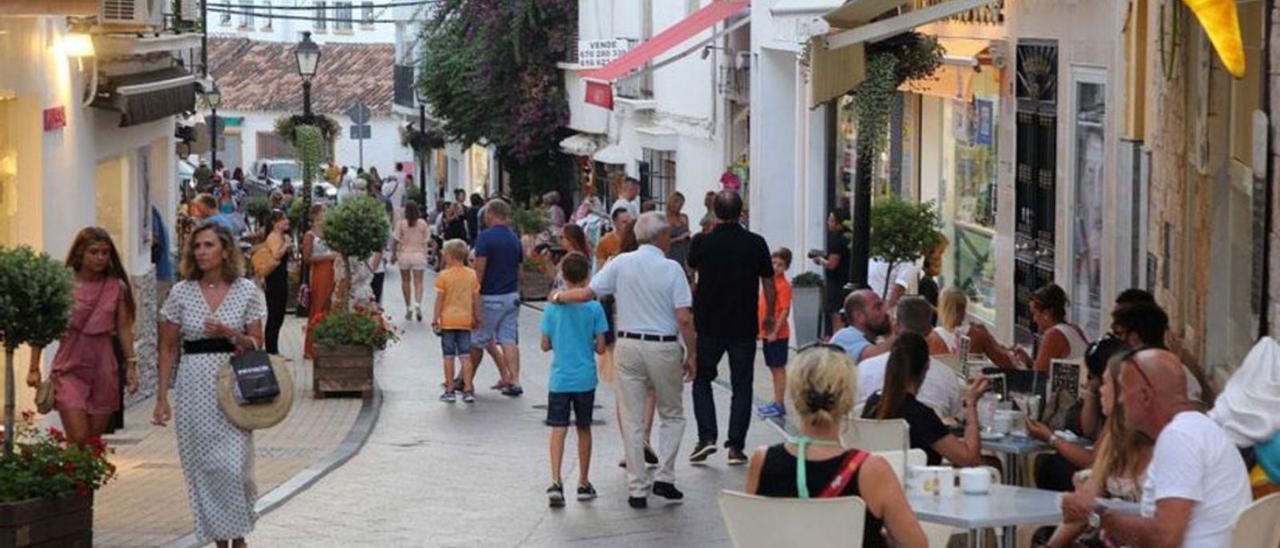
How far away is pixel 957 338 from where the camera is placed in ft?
49.4

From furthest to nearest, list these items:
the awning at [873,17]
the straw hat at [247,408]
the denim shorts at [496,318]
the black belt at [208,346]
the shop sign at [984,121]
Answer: the shop sign at [984,121]
the denim shorts at [496,318]
the awning at [873,17]
the black belt at [208,346]
the straw hat at [247,408]

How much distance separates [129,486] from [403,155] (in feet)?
227

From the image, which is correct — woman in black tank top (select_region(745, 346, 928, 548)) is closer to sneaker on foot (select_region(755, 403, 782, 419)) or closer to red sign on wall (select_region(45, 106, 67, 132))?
red sign on wall (select_region(45, 106, 67, 132))

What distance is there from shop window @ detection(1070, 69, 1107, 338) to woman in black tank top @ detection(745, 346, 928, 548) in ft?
31.7

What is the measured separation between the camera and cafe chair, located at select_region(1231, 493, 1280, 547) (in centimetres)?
810

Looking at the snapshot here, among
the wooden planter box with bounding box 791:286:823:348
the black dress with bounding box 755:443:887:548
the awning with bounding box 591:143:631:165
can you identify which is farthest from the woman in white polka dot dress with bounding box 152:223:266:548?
A: the awning with bounding box 591:143:631:165

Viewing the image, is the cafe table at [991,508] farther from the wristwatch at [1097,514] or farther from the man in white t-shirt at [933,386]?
the man in white t-shirt at [933,386]

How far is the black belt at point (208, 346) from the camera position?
1216 cm

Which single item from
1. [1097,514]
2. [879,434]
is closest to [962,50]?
[879,434]

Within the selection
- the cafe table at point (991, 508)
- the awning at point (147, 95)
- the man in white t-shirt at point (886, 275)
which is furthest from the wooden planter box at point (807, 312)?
the cafe table at point (991, 508)

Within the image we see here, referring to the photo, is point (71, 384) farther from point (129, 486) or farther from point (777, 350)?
point (777, 350)

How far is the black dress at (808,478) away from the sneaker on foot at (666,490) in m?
6.37

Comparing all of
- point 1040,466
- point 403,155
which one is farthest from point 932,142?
point 403,155

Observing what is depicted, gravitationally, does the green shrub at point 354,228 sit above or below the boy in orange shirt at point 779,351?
above
